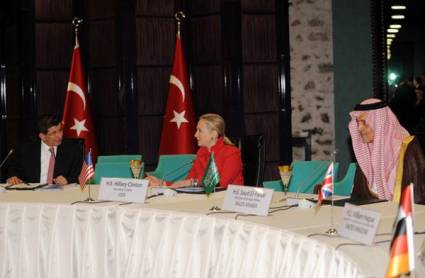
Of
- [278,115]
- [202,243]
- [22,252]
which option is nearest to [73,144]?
[22,252]

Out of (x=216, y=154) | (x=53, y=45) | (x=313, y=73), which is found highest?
(x=53, y=45)

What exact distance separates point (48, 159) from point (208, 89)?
8.59 feet

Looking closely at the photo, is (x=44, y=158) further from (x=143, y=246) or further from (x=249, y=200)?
(x=249, y=200)

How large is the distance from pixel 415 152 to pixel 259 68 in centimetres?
395

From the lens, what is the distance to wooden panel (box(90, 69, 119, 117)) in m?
7.69

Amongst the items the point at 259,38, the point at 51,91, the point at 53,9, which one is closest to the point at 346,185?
the point at 259,38

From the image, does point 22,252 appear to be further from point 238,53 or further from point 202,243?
point 238,53

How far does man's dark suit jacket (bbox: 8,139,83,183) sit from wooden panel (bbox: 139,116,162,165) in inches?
87.6

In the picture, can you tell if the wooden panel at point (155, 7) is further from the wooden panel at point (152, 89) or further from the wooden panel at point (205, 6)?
the wooden panel at point (152, 89)

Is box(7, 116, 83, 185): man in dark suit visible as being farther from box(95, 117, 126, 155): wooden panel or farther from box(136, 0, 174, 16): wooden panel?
box(136, 0, 174, 16): wooden panel

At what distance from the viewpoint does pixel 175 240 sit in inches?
136

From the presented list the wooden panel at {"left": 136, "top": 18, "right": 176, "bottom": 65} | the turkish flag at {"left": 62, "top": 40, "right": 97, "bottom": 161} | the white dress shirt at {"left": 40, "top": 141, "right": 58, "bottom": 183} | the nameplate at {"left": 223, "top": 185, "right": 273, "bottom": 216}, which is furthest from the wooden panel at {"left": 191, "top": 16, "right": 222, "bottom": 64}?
the nameplate at {"left": 223, "top": 185, "right": 273, "bottom": 216}

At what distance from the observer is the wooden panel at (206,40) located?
7602 mm

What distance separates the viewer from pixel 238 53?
7.50 meters
